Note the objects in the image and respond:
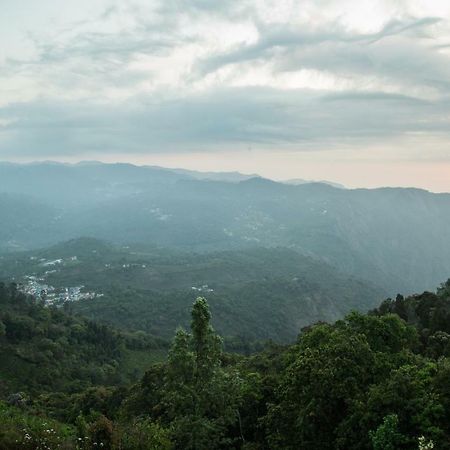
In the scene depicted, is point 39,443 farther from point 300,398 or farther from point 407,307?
point 407,307

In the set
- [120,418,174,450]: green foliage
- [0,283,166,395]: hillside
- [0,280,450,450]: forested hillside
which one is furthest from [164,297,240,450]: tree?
[0,283,166,395]: hillside

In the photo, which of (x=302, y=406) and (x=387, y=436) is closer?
(x=387, y=436)

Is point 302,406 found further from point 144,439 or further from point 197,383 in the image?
point 144,439

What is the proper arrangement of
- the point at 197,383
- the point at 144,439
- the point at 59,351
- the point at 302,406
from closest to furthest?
1. the point at 144,439
2. the point at 302,406
3. the point at 197,383
4. the point at 59,351

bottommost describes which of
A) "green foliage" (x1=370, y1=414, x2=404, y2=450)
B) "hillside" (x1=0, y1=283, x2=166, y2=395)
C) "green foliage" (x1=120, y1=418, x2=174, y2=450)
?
"hillside" (x1=0, y1=283, x2=166, y2=395)

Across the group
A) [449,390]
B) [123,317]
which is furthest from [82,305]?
[449,390]

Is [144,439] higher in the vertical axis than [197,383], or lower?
lower

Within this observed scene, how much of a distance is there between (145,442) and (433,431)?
10.9 m

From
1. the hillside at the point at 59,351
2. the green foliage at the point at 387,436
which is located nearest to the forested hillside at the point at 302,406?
the green foliage at the point at 387,436

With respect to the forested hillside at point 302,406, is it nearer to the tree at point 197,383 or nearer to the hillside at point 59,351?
the tree at point 197,383

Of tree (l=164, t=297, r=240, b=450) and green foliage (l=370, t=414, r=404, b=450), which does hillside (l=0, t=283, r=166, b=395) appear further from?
green foliage (l=370, t=414, r=404, b=450)

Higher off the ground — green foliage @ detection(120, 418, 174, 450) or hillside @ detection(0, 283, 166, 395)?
green foliage @ detection(120, 418, 174, 450)

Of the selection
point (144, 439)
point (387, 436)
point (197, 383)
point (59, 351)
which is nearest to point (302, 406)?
point (387, 436)

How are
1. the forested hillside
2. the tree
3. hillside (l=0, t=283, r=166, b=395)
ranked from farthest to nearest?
hillside (l=0, t=283, r=166, b=395) < the tree < the forested hillside
